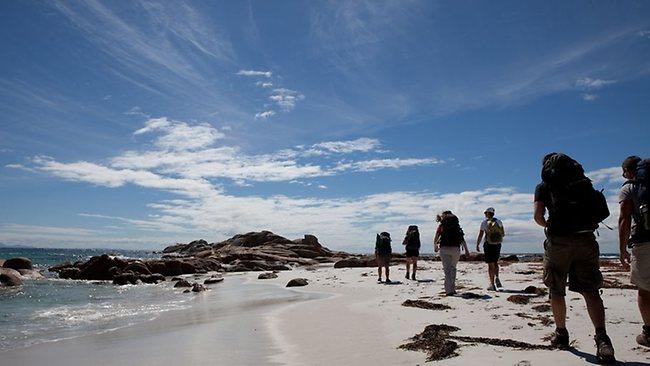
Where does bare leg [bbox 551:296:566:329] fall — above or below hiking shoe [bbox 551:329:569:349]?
above

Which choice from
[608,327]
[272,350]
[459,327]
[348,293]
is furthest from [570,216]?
[348,293]

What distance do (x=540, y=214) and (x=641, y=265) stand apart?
1.19m

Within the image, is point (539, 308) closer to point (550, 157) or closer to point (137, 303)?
point (550, 157)

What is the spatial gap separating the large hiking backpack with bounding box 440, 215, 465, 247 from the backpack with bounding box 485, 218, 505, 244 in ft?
2.00

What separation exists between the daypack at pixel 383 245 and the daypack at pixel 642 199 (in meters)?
11.5

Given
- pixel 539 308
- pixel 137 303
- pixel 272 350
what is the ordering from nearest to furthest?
1. pixel 272 350
2. pixel 539 308
3. pixel 137 303

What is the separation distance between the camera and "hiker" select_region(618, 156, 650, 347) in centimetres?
499

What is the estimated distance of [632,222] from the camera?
5250 millimetres

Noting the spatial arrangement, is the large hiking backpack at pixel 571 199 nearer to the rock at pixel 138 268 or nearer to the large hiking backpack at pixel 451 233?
the large hiking backpack at pixel 451 233

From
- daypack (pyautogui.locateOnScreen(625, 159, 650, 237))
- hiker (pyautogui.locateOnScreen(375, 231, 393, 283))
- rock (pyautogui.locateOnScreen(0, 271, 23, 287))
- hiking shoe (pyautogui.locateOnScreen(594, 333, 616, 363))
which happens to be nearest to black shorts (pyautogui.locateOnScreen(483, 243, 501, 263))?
hiker (pyautogui.locateOnScreen(375, 231, 393, 283))

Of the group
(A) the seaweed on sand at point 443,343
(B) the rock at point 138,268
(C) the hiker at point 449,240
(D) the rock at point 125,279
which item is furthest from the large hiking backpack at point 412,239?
(B) the rock at point 138,268

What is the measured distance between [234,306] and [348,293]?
3.39 m

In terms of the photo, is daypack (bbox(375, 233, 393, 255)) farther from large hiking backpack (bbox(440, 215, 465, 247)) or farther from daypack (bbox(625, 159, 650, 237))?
daypack (bbox(625, 159, 650, 237))

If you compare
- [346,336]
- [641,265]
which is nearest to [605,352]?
[641,265]
